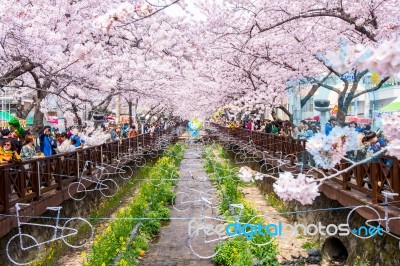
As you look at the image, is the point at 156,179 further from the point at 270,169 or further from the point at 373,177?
the point at 373,177

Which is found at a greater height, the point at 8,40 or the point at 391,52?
the point at 8,40

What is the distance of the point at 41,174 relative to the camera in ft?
36.2

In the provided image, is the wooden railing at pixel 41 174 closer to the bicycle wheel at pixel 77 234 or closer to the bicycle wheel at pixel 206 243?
the bicycle wheel at pixel 77 234

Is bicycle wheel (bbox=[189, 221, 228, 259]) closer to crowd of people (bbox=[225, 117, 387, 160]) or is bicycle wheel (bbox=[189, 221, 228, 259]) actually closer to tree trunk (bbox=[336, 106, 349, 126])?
crowd of people (bbox=[225, 117, 387, 160])

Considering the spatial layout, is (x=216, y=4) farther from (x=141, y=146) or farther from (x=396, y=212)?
(x=141, y=146)

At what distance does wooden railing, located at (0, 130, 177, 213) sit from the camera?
8742 millimetres

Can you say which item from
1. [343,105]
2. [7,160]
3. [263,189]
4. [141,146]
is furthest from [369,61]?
[141,146]

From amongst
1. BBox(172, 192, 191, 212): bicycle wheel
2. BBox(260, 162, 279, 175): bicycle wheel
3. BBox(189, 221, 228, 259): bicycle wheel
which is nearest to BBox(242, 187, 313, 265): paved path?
BBox(189, 221, 228, 259): bicycle wheel

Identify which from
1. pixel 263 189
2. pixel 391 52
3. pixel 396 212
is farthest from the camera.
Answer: pixel 263 189

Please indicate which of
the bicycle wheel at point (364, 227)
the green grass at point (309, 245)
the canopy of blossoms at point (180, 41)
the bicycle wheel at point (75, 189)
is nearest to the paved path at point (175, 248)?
the green grass at point (309, 245)

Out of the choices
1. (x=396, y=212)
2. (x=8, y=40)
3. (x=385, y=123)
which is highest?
(x=8, y=40)

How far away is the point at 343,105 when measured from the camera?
1480cm

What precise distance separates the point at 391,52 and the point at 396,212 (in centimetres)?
596

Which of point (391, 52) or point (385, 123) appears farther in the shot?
point (385, 123)
